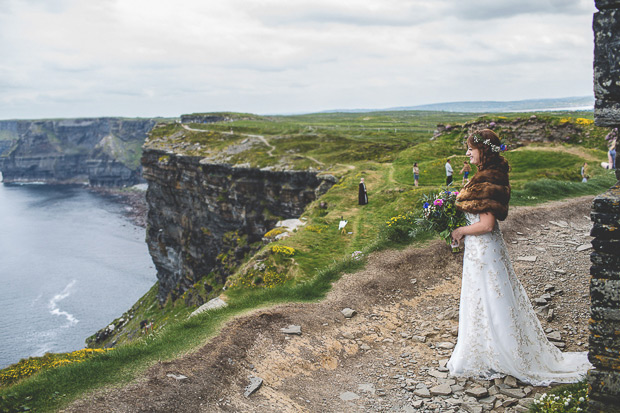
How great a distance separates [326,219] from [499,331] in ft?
63.5

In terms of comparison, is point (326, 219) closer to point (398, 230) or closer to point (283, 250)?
point (283, 250)

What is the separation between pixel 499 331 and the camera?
8.45 m

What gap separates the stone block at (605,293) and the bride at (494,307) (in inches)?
79.9

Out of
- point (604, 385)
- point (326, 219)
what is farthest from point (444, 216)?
point (326, 219)

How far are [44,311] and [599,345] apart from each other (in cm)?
9508

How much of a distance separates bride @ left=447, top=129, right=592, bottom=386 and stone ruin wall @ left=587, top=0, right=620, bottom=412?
5.67ft

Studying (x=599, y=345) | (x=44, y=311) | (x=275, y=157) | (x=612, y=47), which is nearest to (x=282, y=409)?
(x=599, y=345)

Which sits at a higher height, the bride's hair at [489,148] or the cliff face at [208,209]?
the bride's hair at [489,148]

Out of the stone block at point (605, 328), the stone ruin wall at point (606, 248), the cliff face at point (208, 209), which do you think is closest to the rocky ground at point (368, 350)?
the stone ruin wall at point (606, 248)

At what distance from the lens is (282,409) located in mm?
8188

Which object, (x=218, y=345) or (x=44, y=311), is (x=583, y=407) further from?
(x=44, y=311)

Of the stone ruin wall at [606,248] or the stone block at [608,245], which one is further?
the stone block at [608,245]

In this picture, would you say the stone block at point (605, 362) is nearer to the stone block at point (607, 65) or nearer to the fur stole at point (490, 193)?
the fur stole at point (490, 193)

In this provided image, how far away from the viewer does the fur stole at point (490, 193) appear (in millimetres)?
8469
